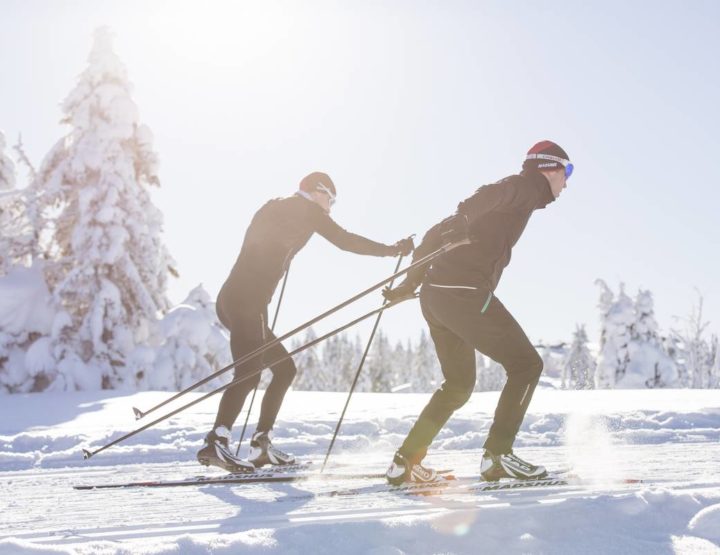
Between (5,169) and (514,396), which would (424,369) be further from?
(514,396)

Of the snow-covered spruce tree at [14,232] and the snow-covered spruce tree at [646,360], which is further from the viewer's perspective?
the snow-covered spruce tree at [646,360]

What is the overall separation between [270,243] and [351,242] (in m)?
0.73

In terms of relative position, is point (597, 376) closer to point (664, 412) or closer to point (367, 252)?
point (664, 412)

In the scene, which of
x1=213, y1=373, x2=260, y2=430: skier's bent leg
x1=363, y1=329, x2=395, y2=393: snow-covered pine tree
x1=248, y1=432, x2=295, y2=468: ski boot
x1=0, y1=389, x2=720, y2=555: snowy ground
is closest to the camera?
x1=0, y1=389, x2=720, y2=555: snowy ground

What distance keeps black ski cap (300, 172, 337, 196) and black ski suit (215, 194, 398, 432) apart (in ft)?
0.57

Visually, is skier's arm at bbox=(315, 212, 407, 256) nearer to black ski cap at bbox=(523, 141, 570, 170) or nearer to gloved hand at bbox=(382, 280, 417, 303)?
gloved hand at bbox=(382, 280, 417, 303)

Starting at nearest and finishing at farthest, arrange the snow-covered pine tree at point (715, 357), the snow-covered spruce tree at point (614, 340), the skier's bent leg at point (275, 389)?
the skier's bent leg at point (275, 389) → the snow-covered spruce tree at point (614, 340) → the snow-covered pine tree at point (715, 357)

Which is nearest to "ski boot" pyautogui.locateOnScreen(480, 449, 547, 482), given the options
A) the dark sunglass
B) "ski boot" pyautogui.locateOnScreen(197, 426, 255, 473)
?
"ski boot" pyautogui.locateOnScreen(197, 426, 255, 473)

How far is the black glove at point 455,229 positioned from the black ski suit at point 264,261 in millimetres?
1140

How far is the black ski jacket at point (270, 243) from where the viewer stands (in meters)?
5.42

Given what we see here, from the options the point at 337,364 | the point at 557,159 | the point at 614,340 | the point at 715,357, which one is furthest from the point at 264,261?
the point at 337,364

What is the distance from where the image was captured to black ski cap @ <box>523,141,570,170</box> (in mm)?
4543

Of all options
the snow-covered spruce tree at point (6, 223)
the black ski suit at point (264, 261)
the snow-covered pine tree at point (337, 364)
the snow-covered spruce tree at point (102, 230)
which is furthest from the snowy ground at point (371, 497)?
the snow-covered pine tree at point (337, 364)

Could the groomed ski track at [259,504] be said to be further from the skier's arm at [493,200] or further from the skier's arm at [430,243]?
the skier's arm at [493,200]
